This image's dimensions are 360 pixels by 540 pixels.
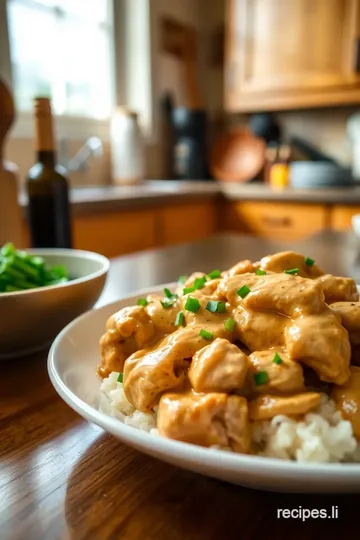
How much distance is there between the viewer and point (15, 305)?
0.64 m

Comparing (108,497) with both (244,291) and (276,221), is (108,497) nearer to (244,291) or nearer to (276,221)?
(244,291)

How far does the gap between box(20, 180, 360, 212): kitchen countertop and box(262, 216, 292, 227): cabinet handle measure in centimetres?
10

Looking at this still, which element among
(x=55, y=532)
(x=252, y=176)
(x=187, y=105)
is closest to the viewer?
(x=55, y=532)

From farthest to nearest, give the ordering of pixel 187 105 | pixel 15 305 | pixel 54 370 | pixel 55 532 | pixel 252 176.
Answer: pixel 187 105 → pixel 252 176 → pixel 15 305 → pixel 54 370 → pixel 55 532

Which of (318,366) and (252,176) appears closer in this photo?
(318,366)

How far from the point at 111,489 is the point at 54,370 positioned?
13 cm

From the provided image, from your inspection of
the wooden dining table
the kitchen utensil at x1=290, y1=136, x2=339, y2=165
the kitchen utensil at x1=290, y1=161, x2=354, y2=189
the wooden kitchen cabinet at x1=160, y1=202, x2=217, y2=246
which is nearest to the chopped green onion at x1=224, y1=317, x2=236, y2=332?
the wooden dining table

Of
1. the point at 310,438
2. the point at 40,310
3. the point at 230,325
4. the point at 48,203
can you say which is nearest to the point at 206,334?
the point at 230,325

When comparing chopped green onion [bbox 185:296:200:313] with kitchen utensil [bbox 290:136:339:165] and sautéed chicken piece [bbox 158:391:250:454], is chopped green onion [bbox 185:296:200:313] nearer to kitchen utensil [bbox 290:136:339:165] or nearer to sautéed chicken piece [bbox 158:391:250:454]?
sautéed chicken piece [bbox 158:391:250:454]

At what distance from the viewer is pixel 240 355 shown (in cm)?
42

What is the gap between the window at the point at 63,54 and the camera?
2719mm

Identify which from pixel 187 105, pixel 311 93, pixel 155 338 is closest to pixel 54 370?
pixel 155 338

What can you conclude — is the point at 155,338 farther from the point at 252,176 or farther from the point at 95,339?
the point at 252,176

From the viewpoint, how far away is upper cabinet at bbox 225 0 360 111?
9.37 feet
